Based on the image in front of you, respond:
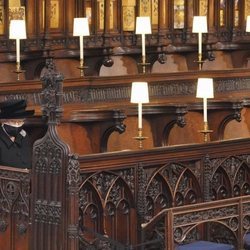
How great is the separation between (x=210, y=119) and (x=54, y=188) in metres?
5.13

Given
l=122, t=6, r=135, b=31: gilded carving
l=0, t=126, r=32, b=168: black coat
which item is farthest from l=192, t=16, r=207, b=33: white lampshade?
l=0, t=126, r=32, b=168: black coat


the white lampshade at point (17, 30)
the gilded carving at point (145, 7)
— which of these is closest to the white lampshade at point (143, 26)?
the gilded carving at point (145, 7)

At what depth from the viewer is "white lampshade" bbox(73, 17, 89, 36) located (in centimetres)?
1434

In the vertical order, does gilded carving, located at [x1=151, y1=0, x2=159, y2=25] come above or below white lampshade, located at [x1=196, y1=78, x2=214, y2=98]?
above

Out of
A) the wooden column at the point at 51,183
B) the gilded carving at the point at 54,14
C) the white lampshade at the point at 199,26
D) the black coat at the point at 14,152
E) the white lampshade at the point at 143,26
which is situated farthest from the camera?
the white lampshade at the point at 199,26

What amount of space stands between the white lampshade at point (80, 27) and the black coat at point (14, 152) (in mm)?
4208

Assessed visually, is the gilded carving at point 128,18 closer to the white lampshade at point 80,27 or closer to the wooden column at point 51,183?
the white lampshade at point 80,27

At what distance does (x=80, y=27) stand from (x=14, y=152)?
4524mm

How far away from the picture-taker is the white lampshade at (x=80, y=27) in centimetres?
1434

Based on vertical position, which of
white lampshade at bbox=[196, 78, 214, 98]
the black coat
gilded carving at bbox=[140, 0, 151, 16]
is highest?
gilded carving at bbox=[140, 0, 151, 16]

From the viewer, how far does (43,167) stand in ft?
29.6

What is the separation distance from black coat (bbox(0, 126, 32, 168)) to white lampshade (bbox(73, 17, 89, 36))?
421cm

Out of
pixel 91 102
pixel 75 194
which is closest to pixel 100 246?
pixel 75 194

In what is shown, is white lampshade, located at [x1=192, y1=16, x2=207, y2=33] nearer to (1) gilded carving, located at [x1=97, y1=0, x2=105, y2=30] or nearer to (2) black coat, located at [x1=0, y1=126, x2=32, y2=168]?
(1) gilded carving, located at [x1=97, y1=0, x2=105, y2=30]
